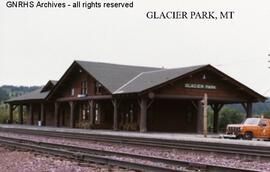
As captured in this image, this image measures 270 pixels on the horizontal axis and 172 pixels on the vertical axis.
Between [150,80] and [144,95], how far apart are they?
417 centimetres

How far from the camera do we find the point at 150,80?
1609 inches

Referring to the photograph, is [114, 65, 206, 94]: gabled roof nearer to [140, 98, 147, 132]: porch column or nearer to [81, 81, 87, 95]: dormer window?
[140, 98, 147, 132]: porch column

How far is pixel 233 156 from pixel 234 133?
12750 mm

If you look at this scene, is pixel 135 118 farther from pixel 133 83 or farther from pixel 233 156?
pixel 233 156

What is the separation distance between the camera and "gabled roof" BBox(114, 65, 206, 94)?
3802cm

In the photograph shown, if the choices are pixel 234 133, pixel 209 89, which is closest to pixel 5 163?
pixel 234 133

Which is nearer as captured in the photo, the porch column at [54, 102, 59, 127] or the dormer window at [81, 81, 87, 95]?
the dormer window at [81, 81, 87, 95]

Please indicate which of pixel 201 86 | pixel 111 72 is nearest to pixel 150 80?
pixel 201 86

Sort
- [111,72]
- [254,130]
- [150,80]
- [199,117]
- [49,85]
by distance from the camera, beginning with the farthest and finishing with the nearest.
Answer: [49,85], [111,72], [150,80], [199,117], [254,130]

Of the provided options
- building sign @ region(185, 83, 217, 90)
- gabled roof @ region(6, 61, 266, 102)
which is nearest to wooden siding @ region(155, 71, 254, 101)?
building sign @ region(185, 83, 217, 90)

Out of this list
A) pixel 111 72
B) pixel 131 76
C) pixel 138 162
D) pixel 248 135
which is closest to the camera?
pixel 138 162

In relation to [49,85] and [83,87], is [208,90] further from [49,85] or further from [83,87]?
[49,85]

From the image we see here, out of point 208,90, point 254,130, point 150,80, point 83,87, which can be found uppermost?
point 150,80

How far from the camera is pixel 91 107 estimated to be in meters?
44.2
